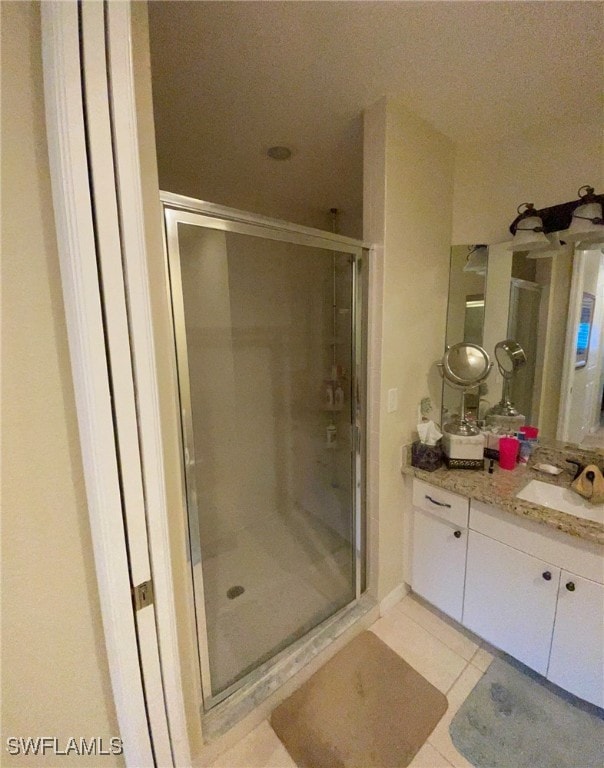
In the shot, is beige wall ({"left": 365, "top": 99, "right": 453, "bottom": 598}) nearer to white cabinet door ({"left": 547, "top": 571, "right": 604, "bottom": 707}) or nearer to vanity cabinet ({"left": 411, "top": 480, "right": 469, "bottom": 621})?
vanity cabinet ({"left": 411, "top": 480, "right": 469, "bottom": 621})

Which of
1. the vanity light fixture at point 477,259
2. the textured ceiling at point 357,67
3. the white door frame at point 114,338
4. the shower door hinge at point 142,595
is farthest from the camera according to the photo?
the vanity light fixture at point 477,259

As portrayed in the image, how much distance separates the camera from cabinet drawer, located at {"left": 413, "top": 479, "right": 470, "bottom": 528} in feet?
4.55

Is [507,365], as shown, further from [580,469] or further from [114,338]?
[114,338]

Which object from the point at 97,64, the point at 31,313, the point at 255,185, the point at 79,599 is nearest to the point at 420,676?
the point at 79,599

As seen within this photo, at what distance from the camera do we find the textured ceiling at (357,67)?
93cm

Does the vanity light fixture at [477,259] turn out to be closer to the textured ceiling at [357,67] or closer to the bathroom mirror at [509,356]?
the bathroom mirror at [509,356]

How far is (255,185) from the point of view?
2.03 metres

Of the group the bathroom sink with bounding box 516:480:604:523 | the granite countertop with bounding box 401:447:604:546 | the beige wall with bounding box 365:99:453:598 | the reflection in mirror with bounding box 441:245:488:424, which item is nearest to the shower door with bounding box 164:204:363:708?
the beige wall with bounding box 365:99:453:598

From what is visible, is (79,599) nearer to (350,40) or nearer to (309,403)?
(309,403)

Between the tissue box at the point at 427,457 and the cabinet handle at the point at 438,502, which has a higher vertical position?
the tissue box at the point at 427,457

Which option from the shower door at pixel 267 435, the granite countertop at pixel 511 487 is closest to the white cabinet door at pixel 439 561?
the granite countertop at pixel 511 487

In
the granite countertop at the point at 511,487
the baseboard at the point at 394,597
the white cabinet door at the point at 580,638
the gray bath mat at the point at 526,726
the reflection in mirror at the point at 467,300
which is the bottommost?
the gray bath mat at the point at 526,726

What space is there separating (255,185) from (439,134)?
115 cm

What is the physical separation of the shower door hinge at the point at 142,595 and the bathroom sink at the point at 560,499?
1.41m
